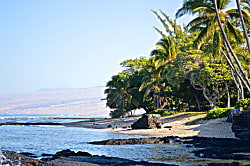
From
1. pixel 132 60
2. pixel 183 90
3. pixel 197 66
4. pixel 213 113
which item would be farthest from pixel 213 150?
pixel 132 60

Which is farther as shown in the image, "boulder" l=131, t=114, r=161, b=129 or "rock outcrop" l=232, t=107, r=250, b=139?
"boulder" l=131, t=114, r=161, b=129

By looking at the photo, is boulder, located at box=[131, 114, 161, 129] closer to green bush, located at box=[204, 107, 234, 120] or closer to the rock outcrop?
green bush, located at box=[204, 107, 234, 120]

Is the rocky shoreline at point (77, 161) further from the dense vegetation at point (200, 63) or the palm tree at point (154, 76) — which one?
the palm tree at point (154, 76)

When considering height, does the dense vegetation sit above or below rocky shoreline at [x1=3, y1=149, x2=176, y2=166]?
above

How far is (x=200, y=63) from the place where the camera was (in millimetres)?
36406

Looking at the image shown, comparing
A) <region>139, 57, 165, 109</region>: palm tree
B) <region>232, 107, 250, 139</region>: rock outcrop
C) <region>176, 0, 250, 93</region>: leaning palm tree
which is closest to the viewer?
<region>232, 107, 250, 139</region>: rock outcrop

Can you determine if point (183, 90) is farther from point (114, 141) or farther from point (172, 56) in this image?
point (114, 141)

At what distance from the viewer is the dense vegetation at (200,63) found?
85.5 feet

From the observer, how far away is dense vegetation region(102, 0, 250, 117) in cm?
2605

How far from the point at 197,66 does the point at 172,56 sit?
855cm

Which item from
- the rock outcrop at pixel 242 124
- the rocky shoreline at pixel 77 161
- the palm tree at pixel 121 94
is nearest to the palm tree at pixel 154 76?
the palm tree at pixel 121 94

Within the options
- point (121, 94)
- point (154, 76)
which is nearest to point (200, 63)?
point (154, 76)

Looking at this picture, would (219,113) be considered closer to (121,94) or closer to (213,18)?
(213,18)

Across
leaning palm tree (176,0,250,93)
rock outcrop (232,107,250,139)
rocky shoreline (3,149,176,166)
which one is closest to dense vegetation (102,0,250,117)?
leaning palm tree (176,0,250,93)
